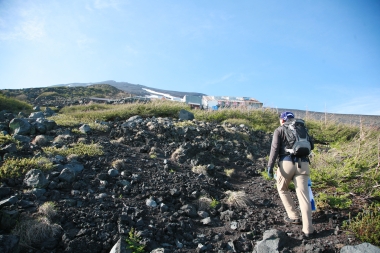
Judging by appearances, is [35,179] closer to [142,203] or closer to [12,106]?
[142,203]

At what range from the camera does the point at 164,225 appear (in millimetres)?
3906

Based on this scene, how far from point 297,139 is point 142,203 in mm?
2642

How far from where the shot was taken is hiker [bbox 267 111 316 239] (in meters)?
3.86

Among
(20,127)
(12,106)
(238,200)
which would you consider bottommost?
(238,200)

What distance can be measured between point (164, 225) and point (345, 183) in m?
3.46

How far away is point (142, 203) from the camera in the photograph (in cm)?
448

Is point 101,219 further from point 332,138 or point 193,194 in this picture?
point 332,138

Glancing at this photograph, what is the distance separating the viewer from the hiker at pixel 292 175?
3.86 metres

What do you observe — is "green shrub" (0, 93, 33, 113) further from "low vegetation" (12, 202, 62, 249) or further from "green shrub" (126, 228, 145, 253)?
"green shrub" (126, 228, 145, 253)

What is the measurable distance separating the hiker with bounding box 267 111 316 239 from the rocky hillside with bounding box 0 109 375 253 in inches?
7.1

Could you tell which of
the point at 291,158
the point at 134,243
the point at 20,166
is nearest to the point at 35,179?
the point at 20,166

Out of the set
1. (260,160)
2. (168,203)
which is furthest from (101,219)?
(260,160)

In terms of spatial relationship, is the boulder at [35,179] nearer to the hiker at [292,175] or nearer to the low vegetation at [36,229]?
the low vegetation at [36,229]

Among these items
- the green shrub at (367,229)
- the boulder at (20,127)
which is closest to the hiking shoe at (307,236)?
the green shrub at (367,229)
